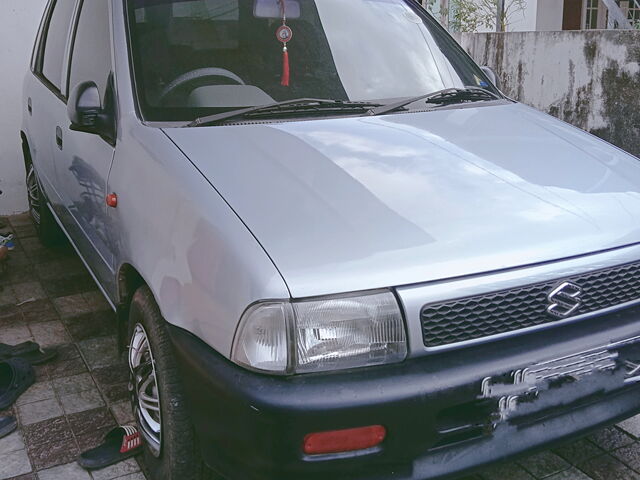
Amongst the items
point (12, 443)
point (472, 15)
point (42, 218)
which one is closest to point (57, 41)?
point (42, 218)

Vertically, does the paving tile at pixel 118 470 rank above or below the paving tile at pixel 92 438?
above

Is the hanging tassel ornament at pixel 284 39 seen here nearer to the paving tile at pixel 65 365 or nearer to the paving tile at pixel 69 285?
the paving tile at pixel 65 365

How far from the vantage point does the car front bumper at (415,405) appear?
1990 mm

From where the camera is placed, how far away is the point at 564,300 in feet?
7.44

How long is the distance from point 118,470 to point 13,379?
918 millimetres

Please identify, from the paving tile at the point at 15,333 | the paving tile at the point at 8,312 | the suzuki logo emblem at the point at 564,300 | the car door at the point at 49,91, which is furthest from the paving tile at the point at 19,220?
the suzuki logo emblem at the point at 564,300

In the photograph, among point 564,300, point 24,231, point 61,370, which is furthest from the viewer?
point 24,231

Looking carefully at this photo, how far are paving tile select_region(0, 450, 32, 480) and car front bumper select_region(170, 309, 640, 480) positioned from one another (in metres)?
1.05

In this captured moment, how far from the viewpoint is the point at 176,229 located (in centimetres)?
243

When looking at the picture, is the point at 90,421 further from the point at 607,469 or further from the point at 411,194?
the point at 607,469

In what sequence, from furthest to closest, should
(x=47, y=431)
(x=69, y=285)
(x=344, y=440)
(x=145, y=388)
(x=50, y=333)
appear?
1. (x=69, y=285)
2. (x=50, y=333)
3. (x=47, y=431)
4. (x=145, y=388)
5. (x=344, y=440)

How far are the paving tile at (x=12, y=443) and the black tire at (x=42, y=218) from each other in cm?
230

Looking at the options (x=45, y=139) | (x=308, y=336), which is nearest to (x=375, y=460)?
(x=308, y=336)

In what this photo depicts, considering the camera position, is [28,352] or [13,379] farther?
[28,352]
